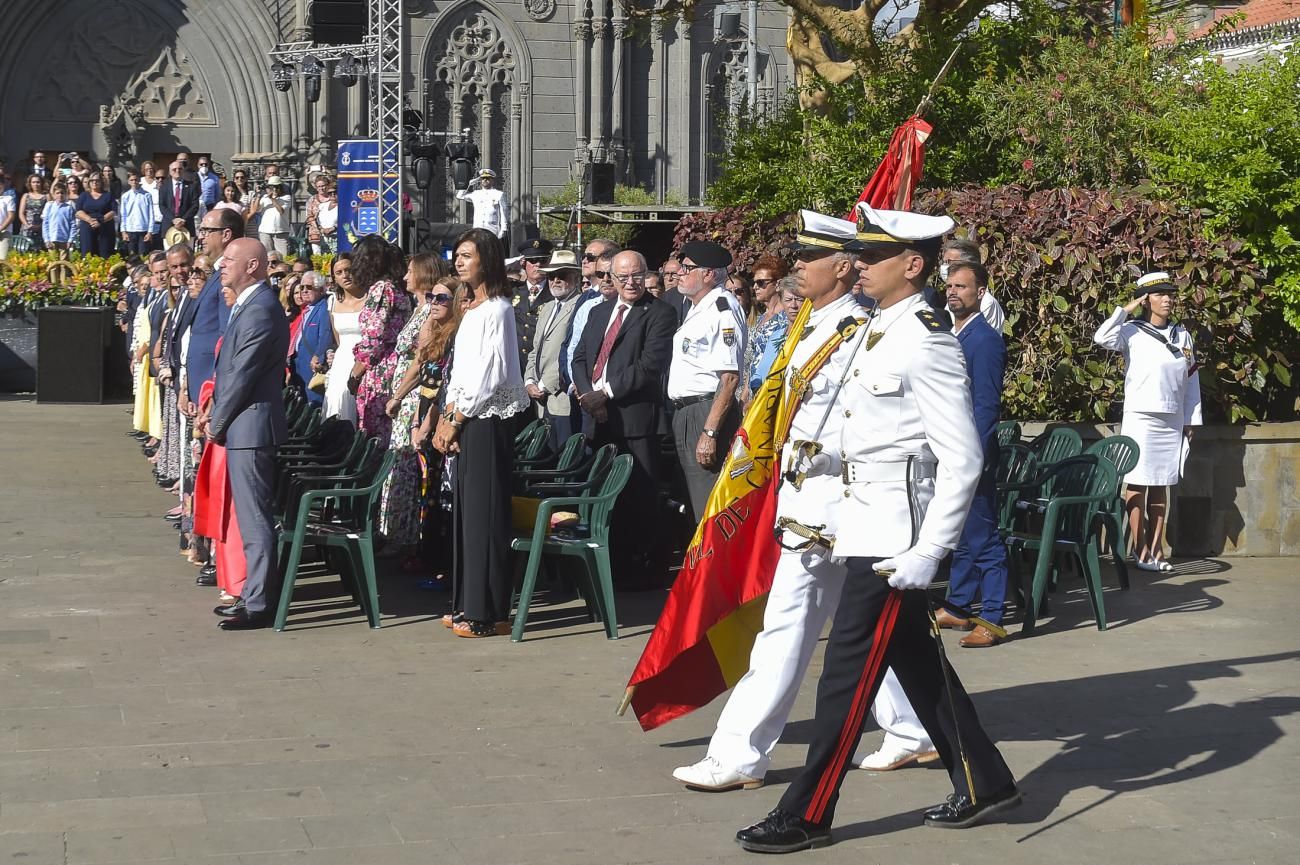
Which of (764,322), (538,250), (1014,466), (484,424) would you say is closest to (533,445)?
(764,322)

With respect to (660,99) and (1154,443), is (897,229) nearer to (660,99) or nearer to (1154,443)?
(1154,443)

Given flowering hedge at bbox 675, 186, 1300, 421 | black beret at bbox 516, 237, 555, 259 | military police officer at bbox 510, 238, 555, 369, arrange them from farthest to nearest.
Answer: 1. black beret at bbox 516, 237, 555, 259
2. military police officer at bbox 510, 238, 555, 369
3. flowering hedge at bbox 675, 186, 1300, 421

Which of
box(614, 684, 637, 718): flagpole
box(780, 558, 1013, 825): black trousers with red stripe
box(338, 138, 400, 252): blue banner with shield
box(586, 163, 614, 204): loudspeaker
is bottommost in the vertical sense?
box(614, 684, 637, 718): flagpole

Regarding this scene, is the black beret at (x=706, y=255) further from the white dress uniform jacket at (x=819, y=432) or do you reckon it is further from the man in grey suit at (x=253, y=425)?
the white dress uniform jacket at (x=819, y=432)

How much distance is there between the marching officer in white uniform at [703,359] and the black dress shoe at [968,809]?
3.46 m

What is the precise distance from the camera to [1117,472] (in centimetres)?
898

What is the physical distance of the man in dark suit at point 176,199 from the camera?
27250 millimetres

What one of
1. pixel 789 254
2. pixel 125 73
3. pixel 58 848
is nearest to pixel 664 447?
pixel 789 254

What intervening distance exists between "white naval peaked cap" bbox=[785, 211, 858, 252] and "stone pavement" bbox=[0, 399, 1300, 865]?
1849 millimetres

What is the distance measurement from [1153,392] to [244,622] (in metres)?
5.53

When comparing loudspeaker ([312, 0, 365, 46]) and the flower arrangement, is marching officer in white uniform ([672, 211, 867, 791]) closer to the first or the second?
the flower arrangement

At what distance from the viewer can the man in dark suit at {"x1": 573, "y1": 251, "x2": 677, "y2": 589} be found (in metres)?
9.69

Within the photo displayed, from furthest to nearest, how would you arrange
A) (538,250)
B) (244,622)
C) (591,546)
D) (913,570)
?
(538,250)
(244,622)
(591,546)
(913,570)

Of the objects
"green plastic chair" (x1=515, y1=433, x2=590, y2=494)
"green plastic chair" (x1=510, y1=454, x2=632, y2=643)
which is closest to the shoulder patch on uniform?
"green plastic chair" (x1=510, y1=454, x2=632, y2=643)
